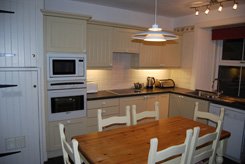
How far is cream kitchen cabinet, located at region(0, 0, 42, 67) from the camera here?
2.29 m

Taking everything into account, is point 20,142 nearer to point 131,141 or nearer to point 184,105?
point 131,141

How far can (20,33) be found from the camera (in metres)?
2.38

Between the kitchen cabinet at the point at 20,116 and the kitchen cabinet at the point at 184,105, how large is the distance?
2.56m

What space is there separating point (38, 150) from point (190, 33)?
11.9 feet

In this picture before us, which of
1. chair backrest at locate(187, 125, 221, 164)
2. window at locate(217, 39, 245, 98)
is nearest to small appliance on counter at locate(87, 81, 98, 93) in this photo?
chair backrest at locate(187, 125, 221, 164)

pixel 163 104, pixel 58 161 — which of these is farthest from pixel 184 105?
pixel 58 161

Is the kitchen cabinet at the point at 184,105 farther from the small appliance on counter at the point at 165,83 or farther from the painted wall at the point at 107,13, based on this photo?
the painted wall at the point at 107,13

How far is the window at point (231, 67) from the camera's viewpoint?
3518mm

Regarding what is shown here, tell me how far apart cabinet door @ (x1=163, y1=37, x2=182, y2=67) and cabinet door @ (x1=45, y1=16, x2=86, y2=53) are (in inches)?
78.4

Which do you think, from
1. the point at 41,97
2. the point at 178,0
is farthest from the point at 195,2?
the point at 41,97

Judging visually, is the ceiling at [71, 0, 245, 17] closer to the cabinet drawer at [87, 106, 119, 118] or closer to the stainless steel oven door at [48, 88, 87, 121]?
the stainless steel oven door at [48, 88, 87, 121]

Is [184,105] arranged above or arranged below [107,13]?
below

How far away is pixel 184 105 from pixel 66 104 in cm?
223

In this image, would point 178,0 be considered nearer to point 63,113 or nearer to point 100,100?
point 100,100
